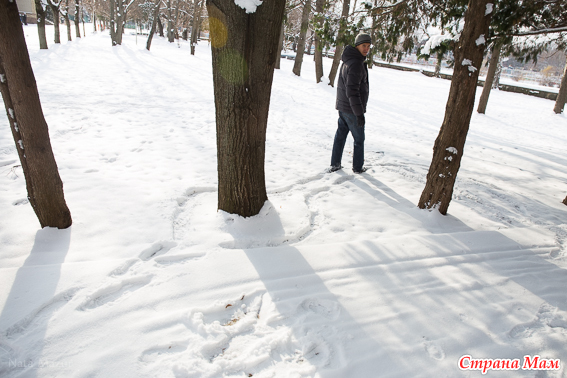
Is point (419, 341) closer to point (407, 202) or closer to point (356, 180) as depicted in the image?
point (407, 202)

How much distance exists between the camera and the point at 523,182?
207 inches

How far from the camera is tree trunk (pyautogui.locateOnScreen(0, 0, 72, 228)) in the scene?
2.29 metres

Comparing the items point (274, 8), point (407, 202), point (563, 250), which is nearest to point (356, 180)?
point (407, 202)

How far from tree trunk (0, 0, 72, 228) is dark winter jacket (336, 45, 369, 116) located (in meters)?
3.25

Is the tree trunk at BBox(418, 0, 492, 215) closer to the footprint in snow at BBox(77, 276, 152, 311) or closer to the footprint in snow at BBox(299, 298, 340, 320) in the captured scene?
the footprint in snow at BBox(299, 298, 340, 320)

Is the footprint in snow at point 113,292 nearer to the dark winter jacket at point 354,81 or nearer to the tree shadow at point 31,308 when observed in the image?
the tree shadow at point 31,308

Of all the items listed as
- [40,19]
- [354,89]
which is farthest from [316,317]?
[40,19]

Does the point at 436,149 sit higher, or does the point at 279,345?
the point at 436,149

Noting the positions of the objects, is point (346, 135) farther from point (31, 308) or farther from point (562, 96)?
point (562, 96)

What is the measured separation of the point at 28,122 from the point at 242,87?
1.71 m

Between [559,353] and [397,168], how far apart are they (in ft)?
11.3

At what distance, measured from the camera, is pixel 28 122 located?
2.53m

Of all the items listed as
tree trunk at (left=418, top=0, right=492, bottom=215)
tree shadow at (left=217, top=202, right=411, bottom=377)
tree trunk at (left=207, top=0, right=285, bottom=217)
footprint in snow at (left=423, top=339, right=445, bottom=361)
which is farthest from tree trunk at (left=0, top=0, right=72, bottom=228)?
tree trunk at (left=418, top=0, right=492, bottom=215)

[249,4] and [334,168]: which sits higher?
[249,4]
